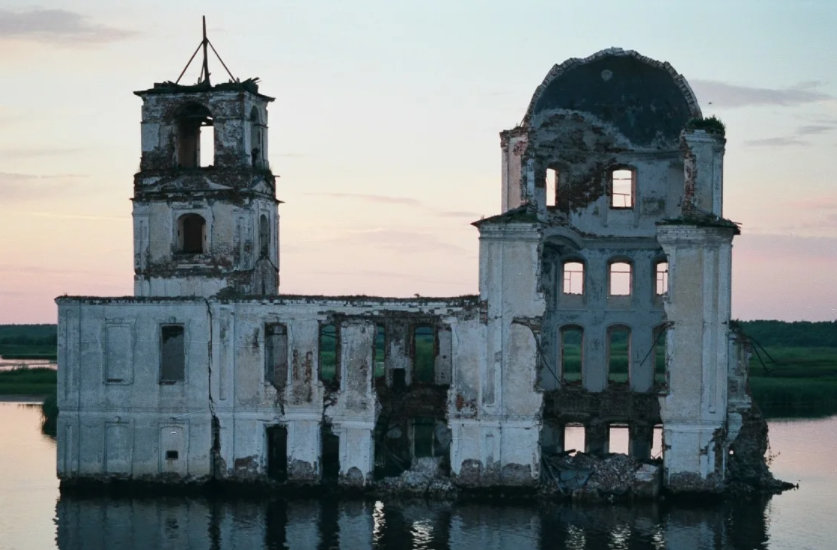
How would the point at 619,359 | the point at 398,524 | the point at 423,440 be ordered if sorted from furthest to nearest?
the point at 619,359 → the point at 423,440 → the point at 398,524

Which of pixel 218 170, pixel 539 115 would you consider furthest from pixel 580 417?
pixel 218 170

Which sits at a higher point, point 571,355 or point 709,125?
point 709,125

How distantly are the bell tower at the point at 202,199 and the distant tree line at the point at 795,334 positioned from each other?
5696 cm

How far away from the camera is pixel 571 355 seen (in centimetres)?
6397

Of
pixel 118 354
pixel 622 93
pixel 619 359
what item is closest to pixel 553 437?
pixel 622 93

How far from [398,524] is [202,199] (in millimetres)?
9917

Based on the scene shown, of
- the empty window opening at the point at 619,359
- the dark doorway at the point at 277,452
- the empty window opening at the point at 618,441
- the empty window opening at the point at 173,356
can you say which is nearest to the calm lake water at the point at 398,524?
the dark doorway at the point at 277,452

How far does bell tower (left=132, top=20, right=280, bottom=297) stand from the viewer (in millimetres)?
31266

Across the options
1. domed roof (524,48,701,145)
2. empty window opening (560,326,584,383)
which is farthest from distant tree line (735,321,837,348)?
domed roof (524,48,701,145)

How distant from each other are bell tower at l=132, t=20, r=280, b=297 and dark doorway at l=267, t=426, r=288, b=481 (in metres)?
3.57

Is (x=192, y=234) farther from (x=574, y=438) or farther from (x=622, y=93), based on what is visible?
(x=574, y=438)

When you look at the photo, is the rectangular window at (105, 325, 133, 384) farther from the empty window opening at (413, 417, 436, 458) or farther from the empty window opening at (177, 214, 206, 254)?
the empty window opening at (413, 417, 436, 458)

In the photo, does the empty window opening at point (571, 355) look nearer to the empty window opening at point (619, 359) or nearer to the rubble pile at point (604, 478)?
the empty window opening at point (619, 359)

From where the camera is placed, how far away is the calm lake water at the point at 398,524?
25.0 meters
